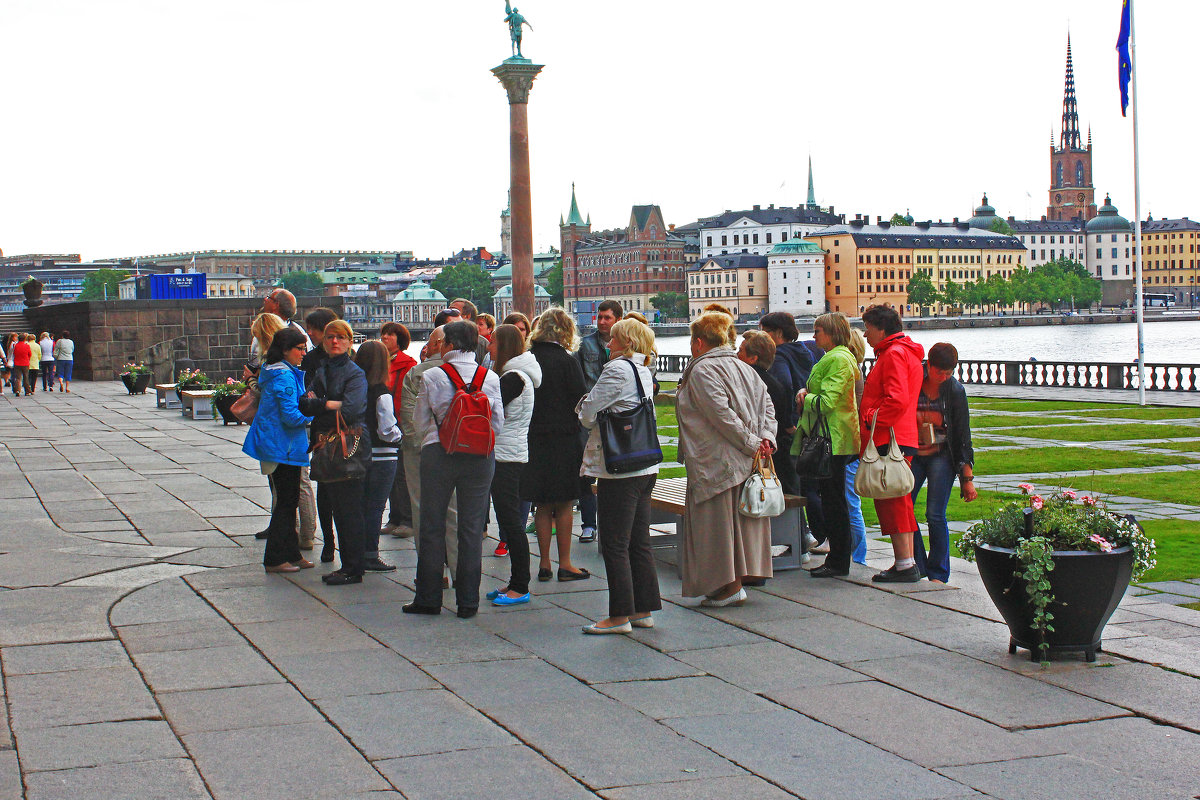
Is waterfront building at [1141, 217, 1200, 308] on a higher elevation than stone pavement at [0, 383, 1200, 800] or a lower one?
higher

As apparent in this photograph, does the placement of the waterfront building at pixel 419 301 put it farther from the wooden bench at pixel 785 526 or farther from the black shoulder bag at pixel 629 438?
the black shoulder bag at pixel 629 438

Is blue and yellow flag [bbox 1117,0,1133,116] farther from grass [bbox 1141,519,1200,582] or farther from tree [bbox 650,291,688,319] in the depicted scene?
tree [bbox 650,291,688,319]

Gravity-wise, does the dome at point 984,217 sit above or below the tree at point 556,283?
above

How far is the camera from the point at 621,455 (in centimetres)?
618

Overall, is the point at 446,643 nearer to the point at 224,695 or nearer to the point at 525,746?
the point at 224,695

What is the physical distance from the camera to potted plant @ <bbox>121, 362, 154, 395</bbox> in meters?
25.9

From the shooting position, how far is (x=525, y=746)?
4551 mm

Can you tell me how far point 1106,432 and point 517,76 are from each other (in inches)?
663

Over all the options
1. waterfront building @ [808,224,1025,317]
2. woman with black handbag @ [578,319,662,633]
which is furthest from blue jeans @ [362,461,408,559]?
waterfront building @ [808,224,1025,317]

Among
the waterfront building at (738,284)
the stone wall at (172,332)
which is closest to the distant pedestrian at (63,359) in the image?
the stone wall at (172,332)

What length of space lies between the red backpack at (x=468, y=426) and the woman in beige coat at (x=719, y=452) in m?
1.00

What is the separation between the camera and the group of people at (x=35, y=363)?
88.3 feet

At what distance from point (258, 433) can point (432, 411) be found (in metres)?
1.65

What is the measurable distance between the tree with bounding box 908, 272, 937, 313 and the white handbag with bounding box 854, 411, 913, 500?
14981cm
